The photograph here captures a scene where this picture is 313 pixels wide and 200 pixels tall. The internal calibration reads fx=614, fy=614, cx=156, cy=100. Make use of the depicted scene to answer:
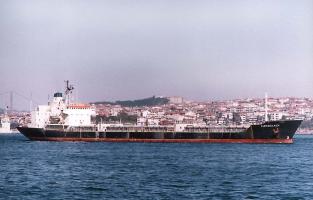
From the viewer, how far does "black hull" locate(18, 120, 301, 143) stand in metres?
72.8

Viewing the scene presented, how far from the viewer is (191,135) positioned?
261 feet

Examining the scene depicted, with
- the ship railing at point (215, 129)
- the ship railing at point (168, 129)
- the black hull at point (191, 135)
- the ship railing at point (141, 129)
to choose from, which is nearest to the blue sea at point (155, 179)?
the black hull at point (191, 135)

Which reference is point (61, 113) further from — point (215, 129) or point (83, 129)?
point (215, 129)

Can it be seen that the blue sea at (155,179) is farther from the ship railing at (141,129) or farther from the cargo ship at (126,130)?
the ship railing at (141,129)

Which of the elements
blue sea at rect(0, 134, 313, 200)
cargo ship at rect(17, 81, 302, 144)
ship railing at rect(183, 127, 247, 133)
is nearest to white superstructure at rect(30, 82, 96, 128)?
cargo ship at rect(17, 81, 302, 144)

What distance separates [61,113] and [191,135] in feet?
66.6

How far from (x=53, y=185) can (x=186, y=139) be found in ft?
171


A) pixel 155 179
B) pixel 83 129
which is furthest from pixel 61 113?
pixel 155 179

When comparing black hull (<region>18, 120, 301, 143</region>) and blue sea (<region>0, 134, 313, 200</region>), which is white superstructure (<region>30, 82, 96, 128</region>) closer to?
black hull (<region>18, 120, 301, 143</region>)

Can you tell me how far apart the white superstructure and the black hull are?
3.41 metres

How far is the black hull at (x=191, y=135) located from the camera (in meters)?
72.8

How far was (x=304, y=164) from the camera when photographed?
4256 cm

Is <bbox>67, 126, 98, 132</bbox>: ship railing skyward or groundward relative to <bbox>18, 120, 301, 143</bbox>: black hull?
skyward

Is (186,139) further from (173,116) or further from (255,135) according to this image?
(173,116)
